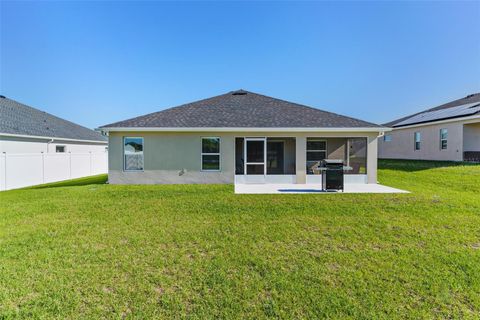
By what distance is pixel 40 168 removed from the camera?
14.0 meters

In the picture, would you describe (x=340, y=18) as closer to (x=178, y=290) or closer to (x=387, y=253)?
(x=387, y=253)

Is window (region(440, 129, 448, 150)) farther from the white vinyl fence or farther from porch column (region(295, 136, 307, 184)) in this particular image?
the white vinyl fence

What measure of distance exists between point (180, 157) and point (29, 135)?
1066 centimetres

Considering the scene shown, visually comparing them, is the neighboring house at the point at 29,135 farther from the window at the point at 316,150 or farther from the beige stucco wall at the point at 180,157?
the window at the point at 316,150

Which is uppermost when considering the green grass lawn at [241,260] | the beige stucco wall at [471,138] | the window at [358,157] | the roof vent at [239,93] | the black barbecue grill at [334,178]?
the roof vent at [239,93]

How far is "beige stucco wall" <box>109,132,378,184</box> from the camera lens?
11945 millimetres

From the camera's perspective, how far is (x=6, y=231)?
5.64 m

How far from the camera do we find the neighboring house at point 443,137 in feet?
56.6

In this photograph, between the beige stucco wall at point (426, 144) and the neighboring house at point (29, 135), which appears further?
the beige stucco wall at point (426, 144)

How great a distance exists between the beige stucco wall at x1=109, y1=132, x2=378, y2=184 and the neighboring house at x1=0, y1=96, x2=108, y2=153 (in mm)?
6927

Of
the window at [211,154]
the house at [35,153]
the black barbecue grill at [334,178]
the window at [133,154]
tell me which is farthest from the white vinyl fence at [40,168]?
the black barbecue grill at [334,178]

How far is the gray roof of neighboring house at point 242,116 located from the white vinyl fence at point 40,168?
5.89 m

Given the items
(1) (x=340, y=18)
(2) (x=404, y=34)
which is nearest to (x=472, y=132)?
(2) (x=404, y=34)

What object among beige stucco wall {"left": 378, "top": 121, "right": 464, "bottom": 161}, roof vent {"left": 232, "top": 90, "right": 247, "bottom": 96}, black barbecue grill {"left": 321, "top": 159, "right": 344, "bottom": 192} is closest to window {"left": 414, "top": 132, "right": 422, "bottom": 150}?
beige stucco wall {"left": 378, "top": 121, "right": 464, "bottom": 161}
